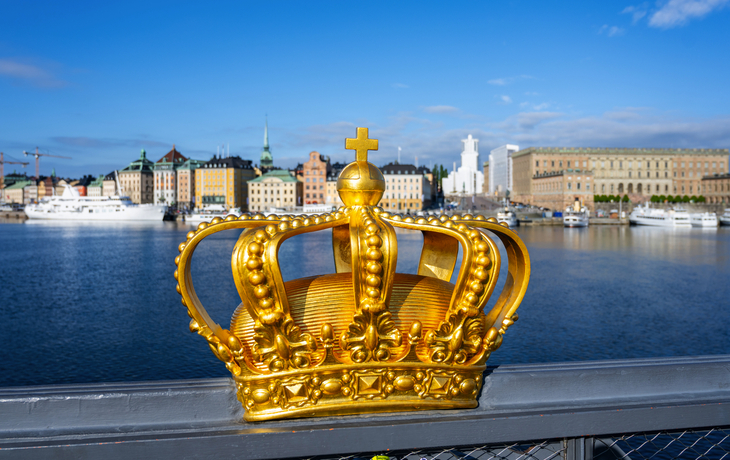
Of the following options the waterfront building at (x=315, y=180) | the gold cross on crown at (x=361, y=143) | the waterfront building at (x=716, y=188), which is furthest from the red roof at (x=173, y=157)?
the gold cross on crown at (x=361, y=143)

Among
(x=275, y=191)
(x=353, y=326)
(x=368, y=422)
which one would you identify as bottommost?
(x=368, y=422)

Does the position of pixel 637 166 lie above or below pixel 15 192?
above

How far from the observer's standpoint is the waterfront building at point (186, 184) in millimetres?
108875

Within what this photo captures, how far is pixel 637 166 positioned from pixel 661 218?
36.7 meters

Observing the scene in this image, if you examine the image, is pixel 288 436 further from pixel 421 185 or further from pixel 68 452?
pixel 421 185

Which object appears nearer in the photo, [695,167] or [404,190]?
[404,190]

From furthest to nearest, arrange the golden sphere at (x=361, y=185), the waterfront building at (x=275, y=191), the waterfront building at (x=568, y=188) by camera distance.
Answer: the waterfront building at (x=275, y=191), the waterfront building at (x=568, y=188), the golden sphere at (x=361, y=185)

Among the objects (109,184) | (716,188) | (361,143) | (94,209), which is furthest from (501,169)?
(361,143)

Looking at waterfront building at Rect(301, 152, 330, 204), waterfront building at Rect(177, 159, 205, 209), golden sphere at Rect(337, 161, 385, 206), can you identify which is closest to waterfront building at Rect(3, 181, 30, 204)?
waterfront building at Rect(177, 159, 205, 209)

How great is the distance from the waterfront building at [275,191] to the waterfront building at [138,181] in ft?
98.4

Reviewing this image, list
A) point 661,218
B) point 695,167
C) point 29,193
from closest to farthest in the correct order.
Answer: point 661,218, point 695,167, point 29,193

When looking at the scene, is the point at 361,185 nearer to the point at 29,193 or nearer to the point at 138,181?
the point at 138,181

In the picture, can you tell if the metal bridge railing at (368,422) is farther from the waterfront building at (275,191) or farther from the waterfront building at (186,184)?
the waterfront building at (186,184)

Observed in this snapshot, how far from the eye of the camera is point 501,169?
125875 mm
